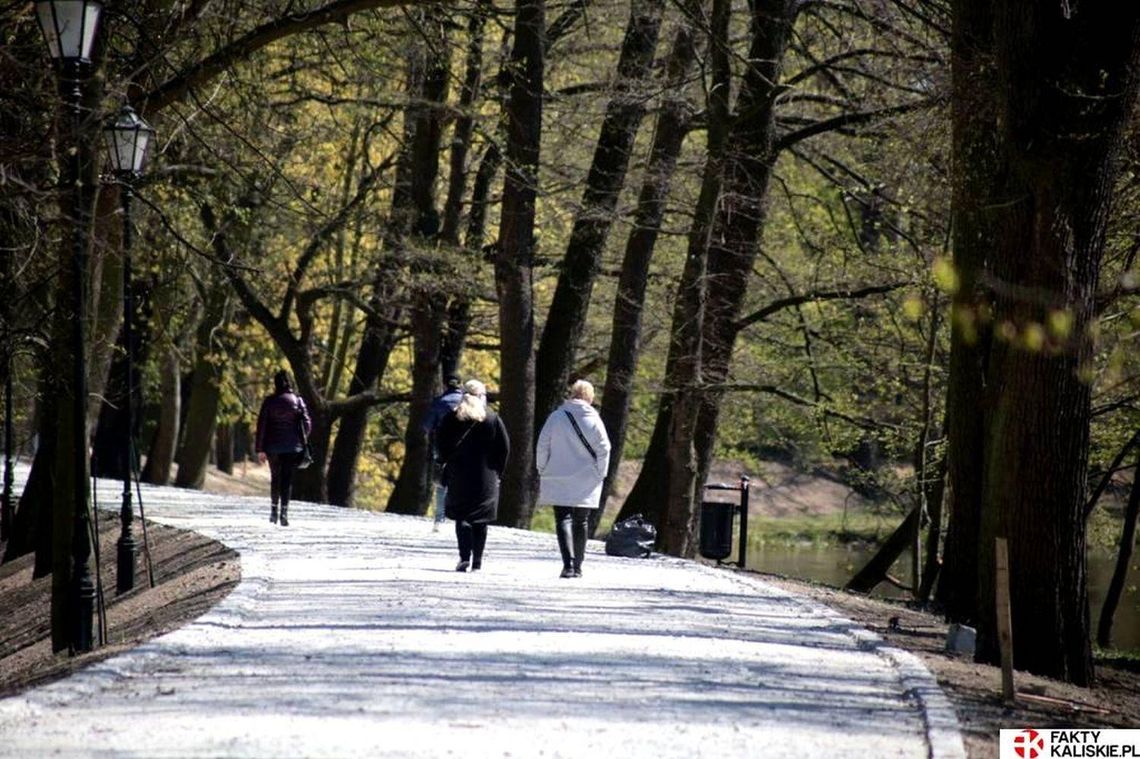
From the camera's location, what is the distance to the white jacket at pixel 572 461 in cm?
1580

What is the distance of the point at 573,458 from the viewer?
52.0 ft

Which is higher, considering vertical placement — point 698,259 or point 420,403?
point 698,259

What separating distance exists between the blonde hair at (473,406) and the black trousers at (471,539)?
0.97 metres

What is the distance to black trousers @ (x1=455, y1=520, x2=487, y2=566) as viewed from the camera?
1659cm

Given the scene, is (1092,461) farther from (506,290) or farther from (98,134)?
(98,134)

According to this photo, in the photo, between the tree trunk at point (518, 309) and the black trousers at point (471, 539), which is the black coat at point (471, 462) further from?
the tree trunk at point (518, 309)

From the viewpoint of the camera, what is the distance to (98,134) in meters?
A: 13.6

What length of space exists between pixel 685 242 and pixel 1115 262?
17.4 metres

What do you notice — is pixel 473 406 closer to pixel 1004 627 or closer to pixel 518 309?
pixel 1004 627

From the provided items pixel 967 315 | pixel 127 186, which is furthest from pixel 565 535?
pixel 127 186

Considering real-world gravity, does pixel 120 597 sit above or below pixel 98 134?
below

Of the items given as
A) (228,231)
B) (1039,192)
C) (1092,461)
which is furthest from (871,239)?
(1039,192)

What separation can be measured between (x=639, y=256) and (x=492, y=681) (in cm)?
1826

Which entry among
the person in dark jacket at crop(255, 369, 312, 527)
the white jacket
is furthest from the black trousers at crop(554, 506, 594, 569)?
the person in dark jacket at crop(255, 369, 312, 527)
